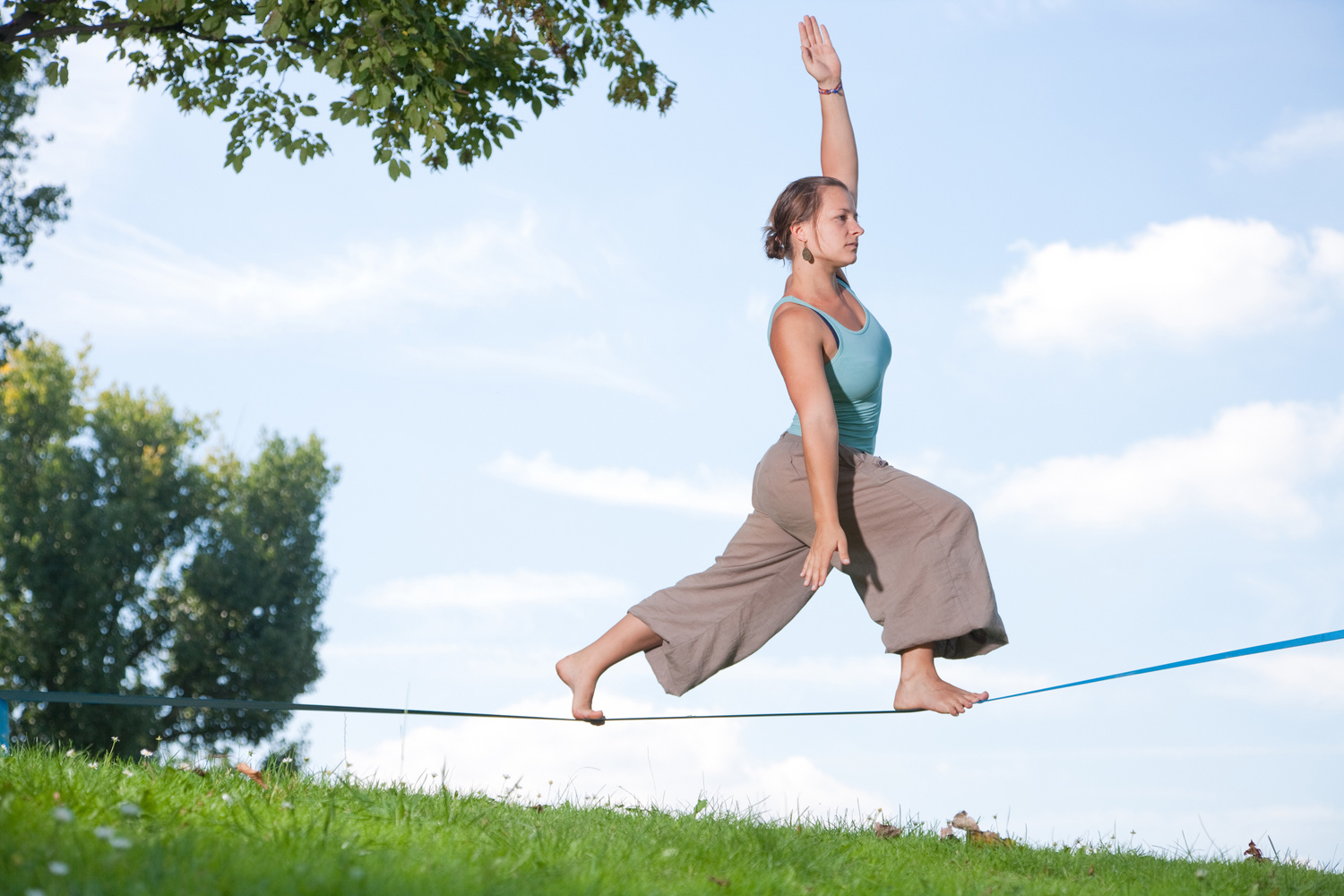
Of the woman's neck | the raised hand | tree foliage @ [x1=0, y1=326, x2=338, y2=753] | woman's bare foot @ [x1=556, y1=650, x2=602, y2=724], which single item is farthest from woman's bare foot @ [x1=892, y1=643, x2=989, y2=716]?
tree foliage @ [x1=0, y1=326, x2=338, y2=753]

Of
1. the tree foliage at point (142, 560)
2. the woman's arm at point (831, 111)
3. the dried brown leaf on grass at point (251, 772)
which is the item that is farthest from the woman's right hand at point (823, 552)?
the tree foliage at point (142, 560)

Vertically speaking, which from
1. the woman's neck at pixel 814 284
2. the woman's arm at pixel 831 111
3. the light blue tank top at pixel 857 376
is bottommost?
the light blue tank top at pixel 857 376

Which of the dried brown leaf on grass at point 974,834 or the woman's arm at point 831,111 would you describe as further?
the woman's arm at point 831,111

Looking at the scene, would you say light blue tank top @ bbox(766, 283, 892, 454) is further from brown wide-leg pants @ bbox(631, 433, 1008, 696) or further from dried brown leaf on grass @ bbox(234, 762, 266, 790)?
dried brown leaf on grass @ bbox(234, 762, 266, 790)

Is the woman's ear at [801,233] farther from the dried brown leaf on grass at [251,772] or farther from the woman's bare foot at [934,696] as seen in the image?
the dried brown leaf on grass at [251,772]

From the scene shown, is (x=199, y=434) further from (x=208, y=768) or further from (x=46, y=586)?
(x=208, y=768)

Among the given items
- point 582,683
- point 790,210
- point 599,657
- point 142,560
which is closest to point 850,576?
point 599,657

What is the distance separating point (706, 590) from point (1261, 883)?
8.67 feet

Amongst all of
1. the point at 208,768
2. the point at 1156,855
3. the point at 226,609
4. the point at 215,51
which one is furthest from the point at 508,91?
the point at 226,609

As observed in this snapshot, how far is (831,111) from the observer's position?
240 inches

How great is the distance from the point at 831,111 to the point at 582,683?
321 cm

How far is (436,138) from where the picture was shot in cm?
858

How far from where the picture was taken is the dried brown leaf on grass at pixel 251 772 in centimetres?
446

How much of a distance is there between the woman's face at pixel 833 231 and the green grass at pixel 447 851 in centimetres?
253
